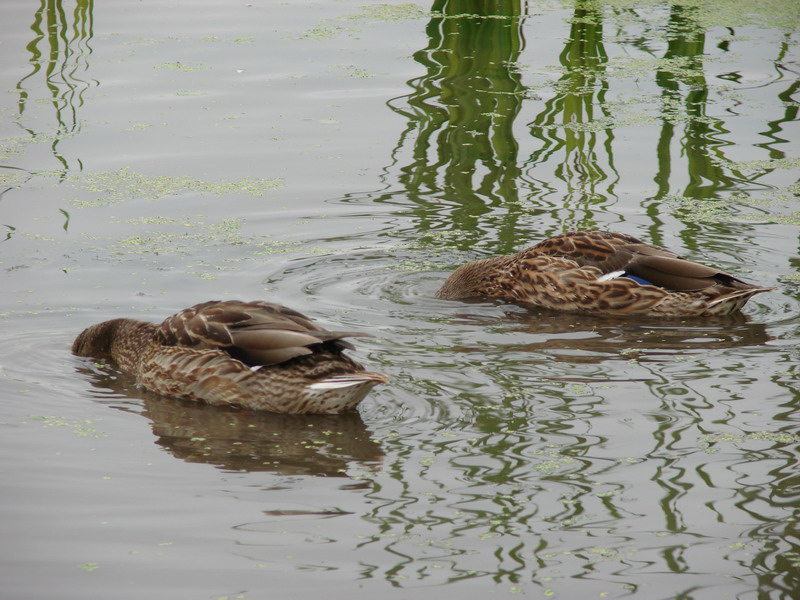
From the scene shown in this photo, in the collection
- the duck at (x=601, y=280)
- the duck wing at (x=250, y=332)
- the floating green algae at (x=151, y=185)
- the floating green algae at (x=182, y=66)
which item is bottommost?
the duck at (x=601, y=280)

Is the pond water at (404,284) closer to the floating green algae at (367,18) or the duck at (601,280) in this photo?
the floating green algae at (367,18)

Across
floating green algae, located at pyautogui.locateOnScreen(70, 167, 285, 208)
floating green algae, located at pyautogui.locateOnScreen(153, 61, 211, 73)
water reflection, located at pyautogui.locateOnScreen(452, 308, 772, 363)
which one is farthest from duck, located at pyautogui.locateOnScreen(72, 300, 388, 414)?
floating green algae, located at pyautogui.locateOnScreen(153, 61, 211, 73)

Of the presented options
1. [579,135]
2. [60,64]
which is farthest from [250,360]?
[60,64]

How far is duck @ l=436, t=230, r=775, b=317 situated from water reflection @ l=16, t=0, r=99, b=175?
3.99 meters

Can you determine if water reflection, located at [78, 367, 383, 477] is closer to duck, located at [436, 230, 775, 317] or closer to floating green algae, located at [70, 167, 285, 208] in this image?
duck, located at [436, 230, 775, 317]

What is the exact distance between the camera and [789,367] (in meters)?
6.78

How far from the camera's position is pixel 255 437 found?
606 cm

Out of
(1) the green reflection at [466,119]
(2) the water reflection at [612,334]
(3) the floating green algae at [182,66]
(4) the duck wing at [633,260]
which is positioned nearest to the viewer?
(2) the water reflection at [612,334]

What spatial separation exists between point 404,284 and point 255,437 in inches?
104

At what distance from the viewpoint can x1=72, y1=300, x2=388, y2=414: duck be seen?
6273 millimetres

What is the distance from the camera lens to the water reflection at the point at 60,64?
36.4 feet

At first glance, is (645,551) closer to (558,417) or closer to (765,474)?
(765,474)

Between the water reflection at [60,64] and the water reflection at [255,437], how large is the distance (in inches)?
169

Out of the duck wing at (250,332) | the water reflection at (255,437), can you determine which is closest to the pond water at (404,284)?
the water reflection at (255,437)
